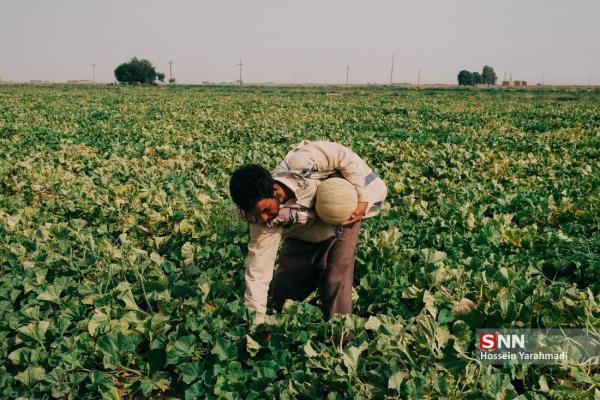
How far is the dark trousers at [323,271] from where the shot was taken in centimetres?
339

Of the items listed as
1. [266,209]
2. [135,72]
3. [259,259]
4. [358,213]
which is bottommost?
[259,259]

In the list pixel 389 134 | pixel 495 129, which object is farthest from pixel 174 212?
pixel 495 129

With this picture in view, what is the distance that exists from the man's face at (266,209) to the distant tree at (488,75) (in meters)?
138

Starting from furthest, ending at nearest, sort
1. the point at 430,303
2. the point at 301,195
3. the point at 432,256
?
1. the point at 432,256
2. the point at 430,303
3. the point at 301,195

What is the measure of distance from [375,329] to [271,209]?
1022mm

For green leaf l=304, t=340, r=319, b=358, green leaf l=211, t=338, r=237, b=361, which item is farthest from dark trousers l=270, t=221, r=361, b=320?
green leaf l=211, t=338, r=237, b=361

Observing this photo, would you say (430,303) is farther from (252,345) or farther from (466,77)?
(466,77)

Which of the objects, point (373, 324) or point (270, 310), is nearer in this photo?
point (373, 324)

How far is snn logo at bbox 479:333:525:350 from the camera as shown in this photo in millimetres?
2869

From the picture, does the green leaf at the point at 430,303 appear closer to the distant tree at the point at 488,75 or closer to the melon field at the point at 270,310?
the melon field at the point at 270,310

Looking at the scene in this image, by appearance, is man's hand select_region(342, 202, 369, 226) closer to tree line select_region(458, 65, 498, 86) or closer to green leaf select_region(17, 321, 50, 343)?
green leaf select_region(17, 321, 50, 343)

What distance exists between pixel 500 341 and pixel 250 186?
1785 mm

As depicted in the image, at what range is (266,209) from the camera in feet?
9.22

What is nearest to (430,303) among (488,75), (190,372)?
(190,372)
